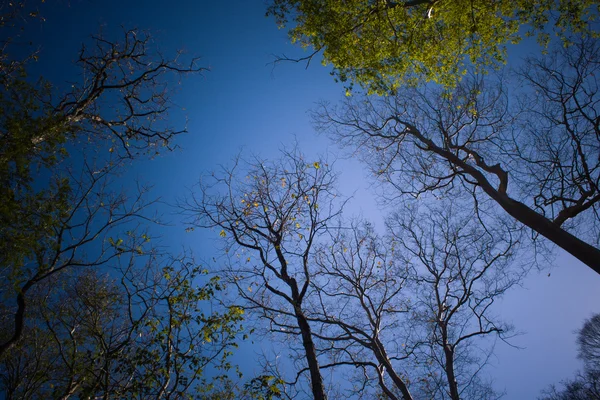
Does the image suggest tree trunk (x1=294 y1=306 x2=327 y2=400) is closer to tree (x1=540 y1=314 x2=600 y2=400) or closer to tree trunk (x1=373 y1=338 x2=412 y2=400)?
tree trunk (x1=373 y1=338 x2=412 y2=400)

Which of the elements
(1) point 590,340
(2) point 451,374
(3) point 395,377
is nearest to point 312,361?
(3) point 395,377

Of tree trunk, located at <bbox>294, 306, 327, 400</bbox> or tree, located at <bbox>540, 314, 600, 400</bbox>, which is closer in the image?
tree trunk, located at <bbox>294, 306, 327, 400</bbox>

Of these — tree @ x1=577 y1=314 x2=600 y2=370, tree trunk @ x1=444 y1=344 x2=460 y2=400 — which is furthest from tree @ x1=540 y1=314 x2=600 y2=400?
tree trunk @ x1=444 y1=344 x2=460 y2=400

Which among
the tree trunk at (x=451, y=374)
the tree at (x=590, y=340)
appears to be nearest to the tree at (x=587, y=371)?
the tree at (x=590, y=340)

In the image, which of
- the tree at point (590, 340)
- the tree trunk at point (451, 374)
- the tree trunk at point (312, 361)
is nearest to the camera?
the tree trunk at point (312, 361)

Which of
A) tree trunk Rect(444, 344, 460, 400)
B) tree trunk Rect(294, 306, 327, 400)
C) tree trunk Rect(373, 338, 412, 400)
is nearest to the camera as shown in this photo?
tree trunk Rect(294, 306, 327, 400)

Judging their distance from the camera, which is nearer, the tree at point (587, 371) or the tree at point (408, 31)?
the tree at point (408, 31)

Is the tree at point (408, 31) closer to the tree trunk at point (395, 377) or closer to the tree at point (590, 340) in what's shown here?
the tree trunk at point (395, 377)

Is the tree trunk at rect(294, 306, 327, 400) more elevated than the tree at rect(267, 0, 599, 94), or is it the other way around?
the tree at rect(267, 0, 599, 94)

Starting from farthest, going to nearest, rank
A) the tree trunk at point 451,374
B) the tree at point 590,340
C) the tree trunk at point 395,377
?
1. the tree at point 590,340
2. the tree trunk at point 451,374
3. the tree trunk at point 395,377

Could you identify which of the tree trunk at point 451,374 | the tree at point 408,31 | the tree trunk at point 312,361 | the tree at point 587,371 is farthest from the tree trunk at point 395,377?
the tree at point 587,371

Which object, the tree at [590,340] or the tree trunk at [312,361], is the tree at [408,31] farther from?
the tree at [590,340]

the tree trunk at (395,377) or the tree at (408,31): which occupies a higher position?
the tree at (408,31)

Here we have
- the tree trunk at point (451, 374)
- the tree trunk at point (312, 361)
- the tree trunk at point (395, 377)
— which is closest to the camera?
the tree trunk at point (312, 361)
